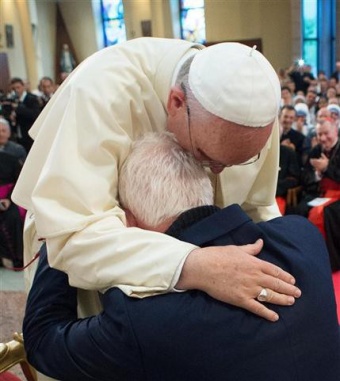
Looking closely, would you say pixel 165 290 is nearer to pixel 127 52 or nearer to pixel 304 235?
pixel 304 235

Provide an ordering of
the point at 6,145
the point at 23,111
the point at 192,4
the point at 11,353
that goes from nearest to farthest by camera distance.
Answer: the point at 11,353 < the point at 192,4 < the point at 6,145 < the point at 23,111

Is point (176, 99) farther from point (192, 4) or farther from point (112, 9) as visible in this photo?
point (112, 9)

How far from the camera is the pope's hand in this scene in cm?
72

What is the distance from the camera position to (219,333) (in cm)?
72

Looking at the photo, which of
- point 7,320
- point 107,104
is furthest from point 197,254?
point 7,320

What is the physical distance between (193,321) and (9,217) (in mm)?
3158

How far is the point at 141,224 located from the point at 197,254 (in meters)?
0.13

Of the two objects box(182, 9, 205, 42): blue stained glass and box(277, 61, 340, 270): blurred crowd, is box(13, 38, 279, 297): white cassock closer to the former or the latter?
box(182, 9, 205, 42): blue stained glass

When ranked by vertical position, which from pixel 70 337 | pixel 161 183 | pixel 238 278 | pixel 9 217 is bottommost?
pixel 9 217

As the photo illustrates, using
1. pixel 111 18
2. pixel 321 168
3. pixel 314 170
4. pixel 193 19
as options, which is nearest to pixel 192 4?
pixel 193 19

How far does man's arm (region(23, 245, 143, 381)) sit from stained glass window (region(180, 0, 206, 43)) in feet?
3.35

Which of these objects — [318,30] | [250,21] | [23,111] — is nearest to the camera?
[250,21]

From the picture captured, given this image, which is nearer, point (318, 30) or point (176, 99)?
point (176, 99)

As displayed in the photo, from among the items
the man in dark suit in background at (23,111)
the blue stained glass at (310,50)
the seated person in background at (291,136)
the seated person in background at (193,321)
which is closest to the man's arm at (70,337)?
the seated person in background at (193,321)
